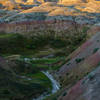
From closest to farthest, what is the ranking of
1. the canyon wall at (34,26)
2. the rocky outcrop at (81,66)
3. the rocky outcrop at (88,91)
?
the rocky outcrop at (88,91), the rocky outcrop at (81,66), the canyon wall at (34,26)

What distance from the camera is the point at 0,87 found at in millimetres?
26109

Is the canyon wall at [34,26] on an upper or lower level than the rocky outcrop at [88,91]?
lower

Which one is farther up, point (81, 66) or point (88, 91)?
point (88, 91)

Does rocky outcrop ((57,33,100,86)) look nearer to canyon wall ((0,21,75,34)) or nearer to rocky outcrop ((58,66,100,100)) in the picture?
rocky outcrop ((58,66,100,100))

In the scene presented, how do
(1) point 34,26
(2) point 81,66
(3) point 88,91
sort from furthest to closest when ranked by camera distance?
(1) point 34,26 → (2) point 81,66 → (3) point 88,91

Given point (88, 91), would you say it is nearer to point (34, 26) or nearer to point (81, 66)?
point (81, 66)

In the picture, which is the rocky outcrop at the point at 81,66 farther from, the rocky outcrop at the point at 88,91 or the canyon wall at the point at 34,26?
the canyon wall at the point at 34,26

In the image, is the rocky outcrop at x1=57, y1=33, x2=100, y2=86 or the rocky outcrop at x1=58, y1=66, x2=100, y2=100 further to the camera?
the rocky outcrop at x1=57, y1=33, x2=100, y2=86

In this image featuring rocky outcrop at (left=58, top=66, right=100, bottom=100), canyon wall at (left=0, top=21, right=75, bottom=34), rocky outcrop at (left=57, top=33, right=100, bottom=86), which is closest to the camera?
rocky outcrop at (left=58, top=66, right=100, bottom=100)

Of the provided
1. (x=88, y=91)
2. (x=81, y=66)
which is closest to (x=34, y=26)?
(x=81, y=66)

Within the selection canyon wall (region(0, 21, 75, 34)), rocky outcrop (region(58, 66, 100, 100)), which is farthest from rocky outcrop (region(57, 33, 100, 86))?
canyon wall (region(0, 21, 75, 34))

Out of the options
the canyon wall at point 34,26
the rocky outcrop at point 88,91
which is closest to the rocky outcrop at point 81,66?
the rocky outcrop at point 88,91

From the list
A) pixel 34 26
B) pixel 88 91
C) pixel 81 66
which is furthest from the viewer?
pixel 34 26

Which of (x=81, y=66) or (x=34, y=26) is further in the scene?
(x=34, y=26)
